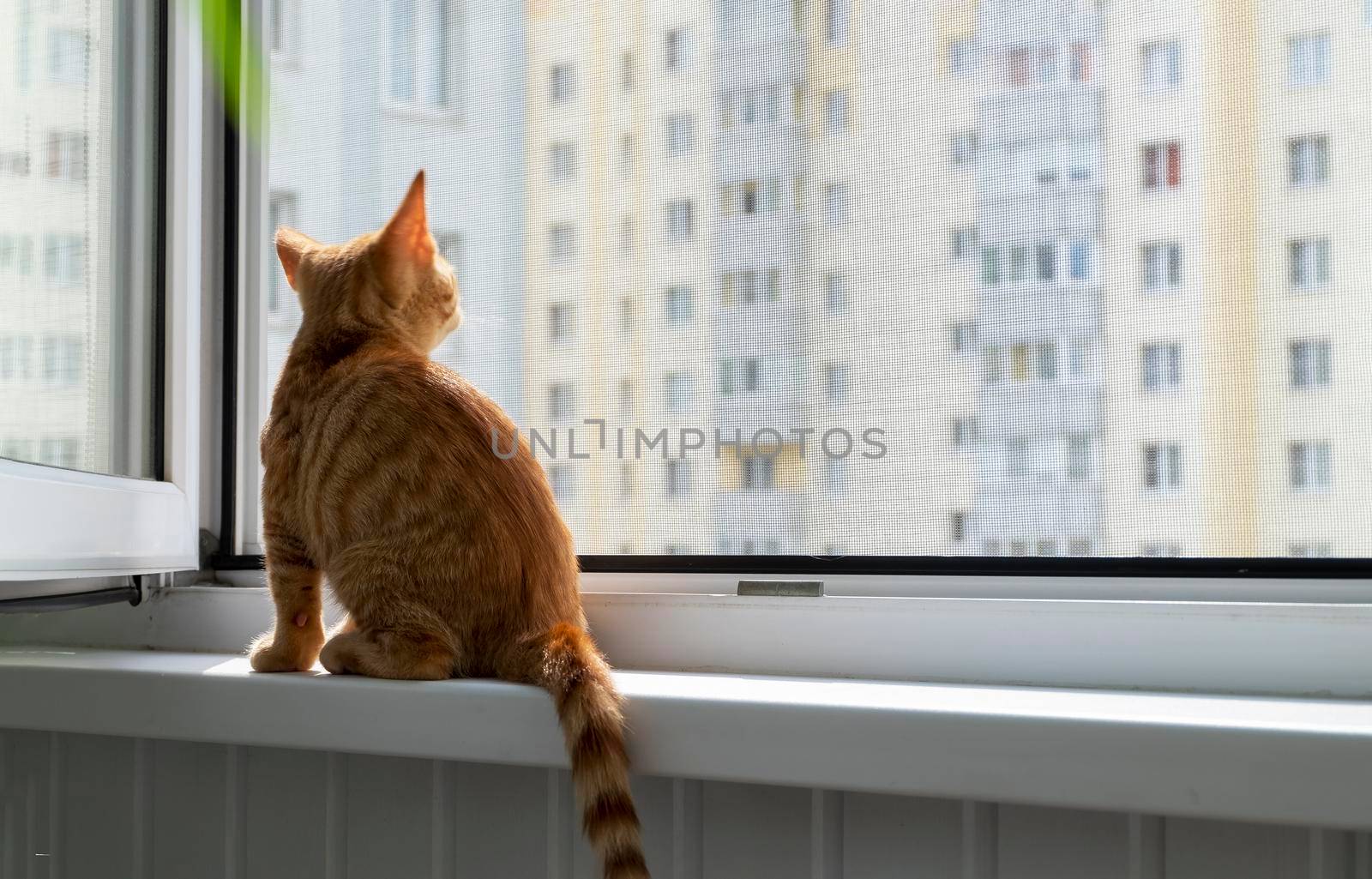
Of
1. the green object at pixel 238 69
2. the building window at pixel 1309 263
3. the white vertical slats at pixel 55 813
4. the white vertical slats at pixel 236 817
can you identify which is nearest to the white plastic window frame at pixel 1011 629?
the building window at pixel 1309 263

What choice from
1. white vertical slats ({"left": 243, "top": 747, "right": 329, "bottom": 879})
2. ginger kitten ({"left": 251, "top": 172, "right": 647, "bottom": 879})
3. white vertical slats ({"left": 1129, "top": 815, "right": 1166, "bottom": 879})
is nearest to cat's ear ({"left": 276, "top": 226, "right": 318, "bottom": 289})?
ginger kitten ({"left": 251, "top": 172, "right": 647, "bottom": 879})

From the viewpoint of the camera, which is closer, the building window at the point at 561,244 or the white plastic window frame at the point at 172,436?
the white plastic window frame at the point at 172,436

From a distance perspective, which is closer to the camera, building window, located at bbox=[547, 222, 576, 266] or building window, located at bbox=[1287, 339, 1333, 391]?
building window, located at bbox=[1287, 339, 1333, 391]

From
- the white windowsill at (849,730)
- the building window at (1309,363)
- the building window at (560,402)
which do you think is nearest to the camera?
the white windowsill at (849,730)

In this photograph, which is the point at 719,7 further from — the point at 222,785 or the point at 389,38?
the point at 222,785

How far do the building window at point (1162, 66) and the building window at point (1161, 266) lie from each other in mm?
138

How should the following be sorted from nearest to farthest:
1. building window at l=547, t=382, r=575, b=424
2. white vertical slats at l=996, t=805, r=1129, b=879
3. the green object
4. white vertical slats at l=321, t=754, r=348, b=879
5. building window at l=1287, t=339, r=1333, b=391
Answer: white vertical slats at l=996, t=805, r=1129, b=879 < building window at l=1287, t=339, r=1333, b=391 < white vertical slats at l=321, t=754, r=348, b=879 < building window at l=547, t=382, r=575, b=424 < the green object

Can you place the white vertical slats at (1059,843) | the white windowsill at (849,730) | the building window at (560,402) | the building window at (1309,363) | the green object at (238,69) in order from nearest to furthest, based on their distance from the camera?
1. the white windowsill at (849,730)
2. the white vertical slats at (1059,843)
3. the building window at (1309,363)
4. the building window at (560,402)
5. the green object at (238,69)

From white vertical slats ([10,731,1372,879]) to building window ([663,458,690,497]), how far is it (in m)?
0.29

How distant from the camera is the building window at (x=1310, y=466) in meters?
0.84

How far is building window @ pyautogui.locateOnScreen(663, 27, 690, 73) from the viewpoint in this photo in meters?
1.03

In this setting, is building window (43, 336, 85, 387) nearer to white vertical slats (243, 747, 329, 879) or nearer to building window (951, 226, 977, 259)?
white vertical slats (243, 747, 329, 879)

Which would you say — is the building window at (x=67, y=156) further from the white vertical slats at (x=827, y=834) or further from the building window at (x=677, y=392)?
the white vertical slats at (x=827, y=834)

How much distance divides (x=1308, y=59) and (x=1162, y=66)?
0.36 ft
